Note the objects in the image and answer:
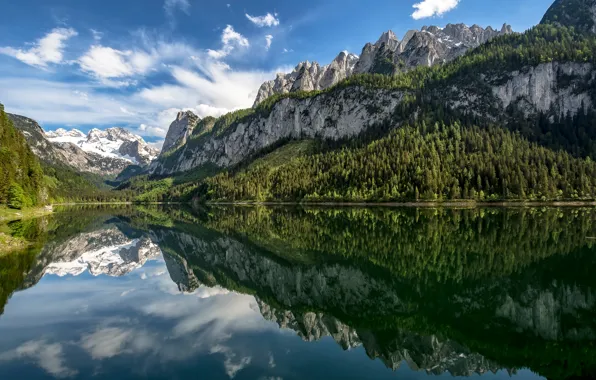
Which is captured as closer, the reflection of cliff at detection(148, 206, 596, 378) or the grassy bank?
the reflection of cliff at detection(148, 206, 596, 378)

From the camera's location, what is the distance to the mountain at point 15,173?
3689 inches

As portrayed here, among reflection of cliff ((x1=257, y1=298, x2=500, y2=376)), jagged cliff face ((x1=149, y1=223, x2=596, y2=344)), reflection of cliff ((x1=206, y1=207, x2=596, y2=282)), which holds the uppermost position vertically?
reflection of cliff ((x1=257, y1=298, x2=500, y2=376))

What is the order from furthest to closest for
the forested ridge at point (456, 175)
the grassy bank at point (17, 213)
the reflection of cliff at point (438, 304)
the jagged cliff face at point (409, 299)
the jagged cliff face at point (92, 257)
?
the forested ridge at point (456, 175)
the grassy bank at point (17, 213)
the jagged cliff face at point (92, 257)
the jagged cliff face at point (409, 299)
the reflection of cliff at point (438, 304)

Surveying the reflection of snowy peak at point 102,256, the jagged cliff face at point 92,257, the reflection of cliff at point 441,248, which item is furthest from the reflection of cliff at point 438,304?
the jagged cliff face at point 92,257

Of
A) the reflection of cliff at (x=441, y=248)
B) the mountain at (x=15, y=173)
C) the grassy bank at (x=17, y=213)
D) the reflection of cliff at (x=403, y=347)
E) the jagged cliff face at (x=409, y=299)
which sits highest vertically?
the mountain at (x=15, y=173)

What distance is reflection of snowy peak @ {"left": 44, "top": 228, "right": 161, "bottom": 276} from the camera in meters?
38.3

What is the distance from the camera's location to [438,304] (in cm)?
2314

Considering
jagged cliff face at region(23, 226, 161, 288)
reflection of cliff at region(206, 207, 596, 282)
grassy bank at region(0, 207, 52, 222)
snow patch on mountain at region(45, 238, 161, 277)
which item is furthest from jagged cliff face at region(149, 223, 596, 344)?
grassy bank at region(0, 207, 52, 222)

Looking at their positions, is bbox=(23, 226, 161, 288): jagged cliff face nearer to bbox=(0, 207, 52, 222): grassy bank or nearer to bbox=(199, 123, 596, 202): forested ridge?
bbox=(0, 207, 52, 222): grassy bank

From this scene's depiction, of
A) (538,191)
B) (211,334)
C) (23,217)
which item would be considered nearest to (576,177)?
(538,191)

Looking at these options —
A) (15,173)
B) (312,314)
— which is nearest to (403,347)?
(312,314)

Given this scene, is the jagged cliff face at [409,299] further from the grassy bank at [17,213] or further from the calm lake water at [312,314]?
the grassy bank at [17,213]

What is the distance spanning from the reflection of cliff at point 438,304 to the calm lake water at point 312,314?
112 mm

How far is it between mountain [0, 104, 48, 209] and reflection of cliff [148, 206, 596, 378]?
8587 centimetres
